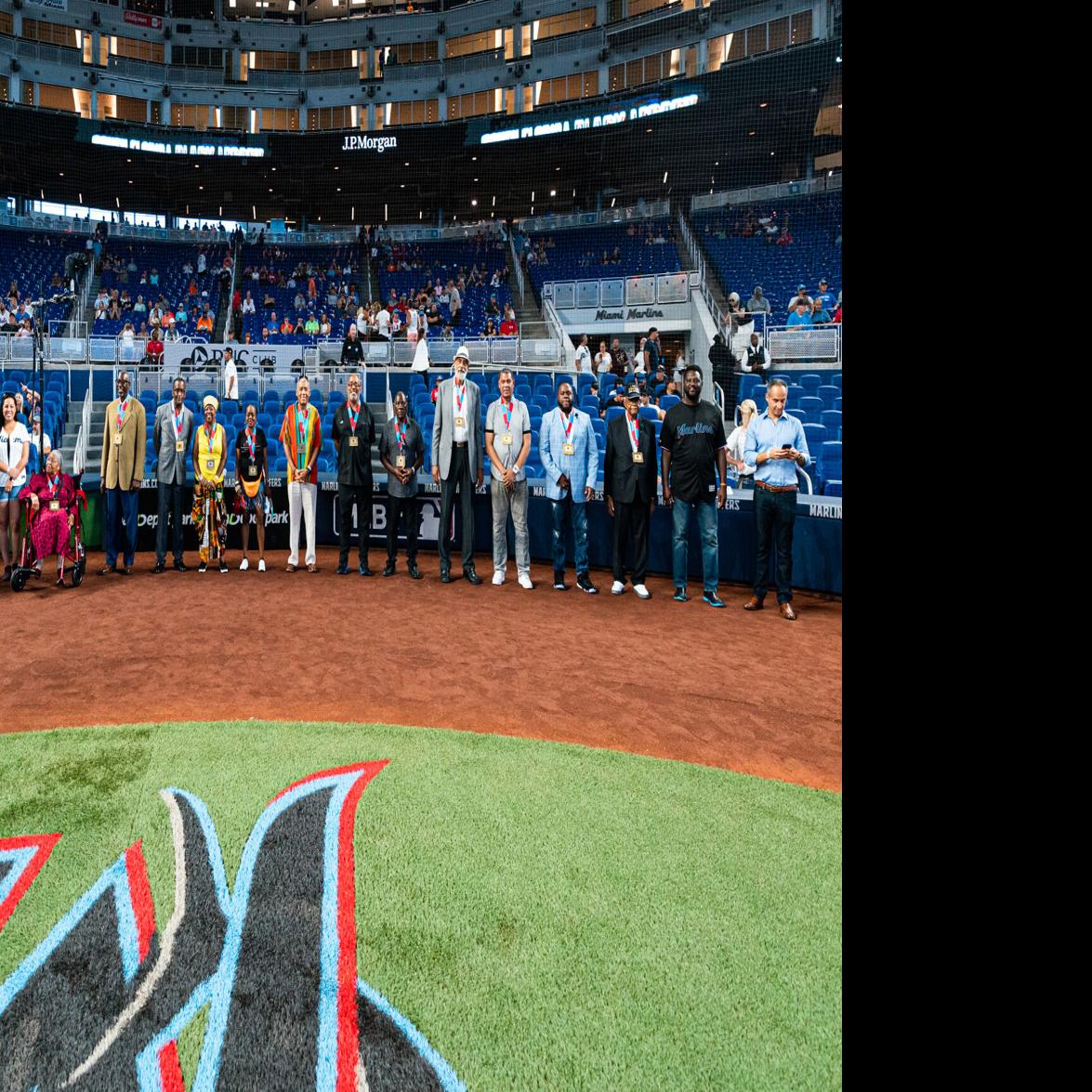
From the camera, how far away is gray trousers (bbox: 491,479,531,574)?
745 cm

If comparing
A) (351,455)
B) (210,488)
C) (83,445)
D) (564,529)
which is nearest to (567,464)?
(564,529)

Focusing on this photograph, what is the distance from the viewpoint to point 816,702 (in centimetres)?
434

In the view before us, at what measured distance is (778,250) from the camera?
22688 mm

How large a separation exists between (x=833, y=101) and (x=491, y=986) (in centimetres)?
2666

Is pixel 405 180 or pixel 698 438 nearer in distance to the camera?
pixel 698 438

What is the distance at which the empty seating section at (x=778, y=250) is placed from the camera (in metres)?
20.9

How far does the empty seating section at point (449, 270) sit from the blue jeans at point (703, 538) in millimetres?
19338

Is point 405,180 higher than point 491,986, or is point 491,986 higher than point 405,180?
point 405,180

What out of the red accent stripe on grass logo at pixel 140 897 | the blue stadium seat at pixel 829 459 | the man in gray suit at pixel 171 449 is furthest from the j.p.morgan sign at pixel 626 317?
the red accent stripe on grass logo at pixel 140 897

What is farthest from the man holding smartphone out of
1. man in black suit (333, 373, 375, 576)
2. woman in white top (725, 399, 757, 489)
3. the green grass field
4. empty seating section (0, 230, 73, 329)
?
empty seating section (0, 230, 73, 329)

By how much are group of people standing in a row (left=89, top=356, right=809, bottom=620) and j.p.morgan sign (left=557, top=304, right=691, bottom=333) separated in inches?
431

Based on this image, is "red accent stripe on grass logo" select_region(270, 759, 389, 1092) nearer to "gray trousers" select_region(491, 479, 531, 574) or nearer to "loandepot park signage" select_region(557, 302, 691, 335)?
"gray trousers" select_region(491, 479, 531, 574)
